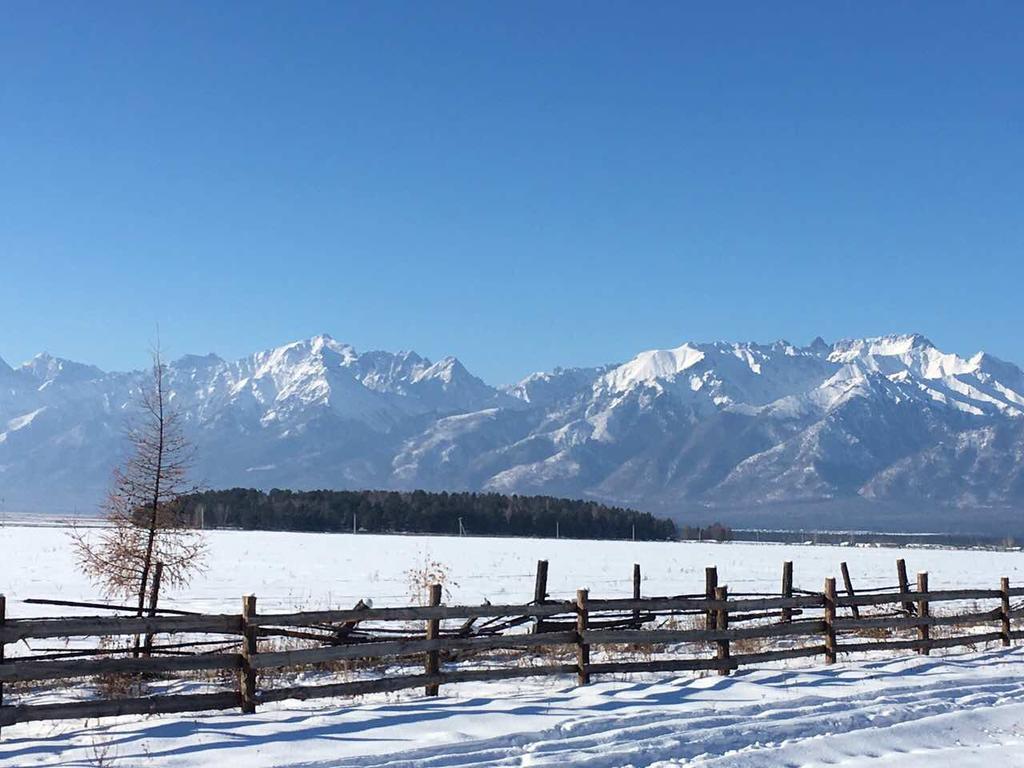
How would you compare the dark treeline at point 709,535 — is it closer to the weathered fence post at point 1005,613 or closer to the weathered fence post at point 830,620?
the weathered fence post at point 1005,613

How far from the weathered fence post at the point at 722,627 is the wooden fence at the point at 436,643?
21 millimetres

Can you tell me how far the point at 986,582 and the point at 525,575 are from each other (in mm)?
22015

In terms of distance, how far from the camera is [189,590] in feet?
112

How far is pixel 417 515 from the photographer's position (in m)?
134

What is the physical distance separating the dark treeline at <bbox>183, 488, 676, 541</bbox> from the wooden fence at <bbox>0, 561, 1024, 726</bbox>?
105 m

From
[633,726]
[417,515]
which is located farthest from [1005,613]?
[417,515]

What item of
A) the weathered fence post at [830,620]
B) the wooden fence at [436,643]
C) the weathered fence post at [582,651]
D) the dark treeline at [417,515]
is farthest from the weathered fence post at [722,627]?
the dark treeline at [417,515]

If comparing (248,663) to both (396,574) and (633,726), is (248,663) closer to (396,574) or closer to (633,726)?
(633,726)

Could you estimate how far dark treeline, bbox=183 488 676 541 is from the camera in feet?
427

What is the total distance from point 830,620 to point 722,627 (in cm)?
266

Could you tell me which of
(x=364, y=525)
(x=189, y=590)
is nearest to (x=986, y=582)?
(x=189, y=590)

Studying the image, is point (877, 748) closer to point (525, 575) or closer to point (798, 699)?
point (798, 699)

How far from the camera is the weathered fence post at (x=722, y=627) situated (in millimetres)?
18381

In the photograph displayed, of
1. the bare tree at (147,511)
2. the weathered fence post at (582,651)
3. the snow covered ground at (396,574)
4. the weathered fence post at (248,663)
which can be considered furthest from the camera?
the snow covered ground at (396,574)
